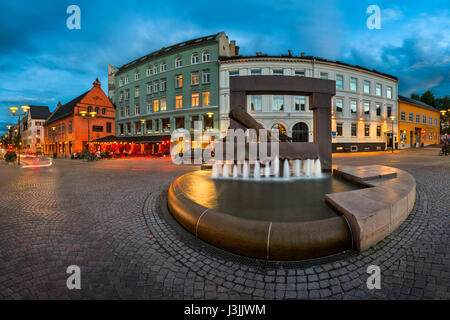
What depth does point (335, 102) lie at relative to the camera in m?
28.5

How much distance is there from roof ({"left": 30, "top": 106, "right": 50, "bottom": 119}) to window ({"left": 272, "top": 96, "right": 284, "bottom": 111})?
78.1 metres

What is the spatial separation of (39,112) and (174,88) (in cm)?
6562

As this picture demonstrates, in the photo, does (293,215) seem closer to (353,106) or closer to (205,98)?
(205,98)

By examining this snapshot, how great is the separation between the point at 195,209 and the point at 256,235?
4.39 ft

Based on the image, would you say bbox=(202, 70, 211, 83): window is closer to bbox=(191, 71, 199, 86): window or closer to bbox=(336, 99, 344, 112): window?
bbox=(191, 71, 199, 86): window

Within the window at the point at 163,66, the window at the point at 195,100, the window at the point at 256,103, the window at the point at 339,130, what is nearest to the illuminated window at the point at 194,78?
the window at the point at 195,100

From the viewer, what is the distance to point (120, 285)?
83.6 inches

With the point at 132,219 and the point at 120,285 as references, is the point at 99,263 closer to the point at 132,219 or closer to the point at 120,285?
the point at 120,285

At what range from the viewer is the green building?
91.5 ft

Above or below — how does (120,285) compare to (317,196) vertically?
below
